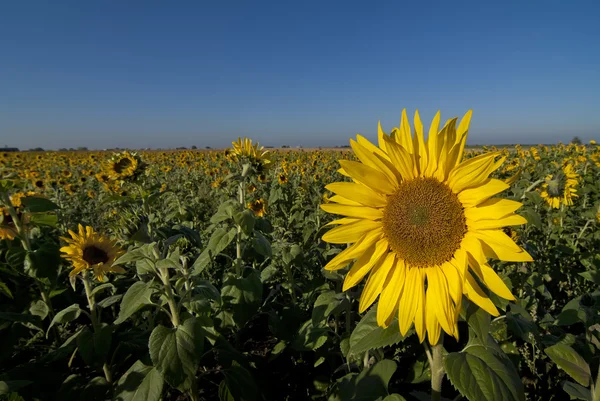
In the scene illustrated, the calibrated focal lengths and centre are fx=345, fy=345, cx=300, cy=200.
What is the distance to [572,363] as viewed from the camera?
5.15ft

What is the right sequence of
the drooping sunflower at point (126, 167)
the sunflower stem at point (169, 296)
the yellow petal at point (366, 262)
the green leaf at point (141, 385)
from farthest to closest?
the drooping sunflower at point (126, 167) → the sunflower stem at point (169, 296) → the green leaf at point (141, 385) → the yellow petal at point (366, 262)

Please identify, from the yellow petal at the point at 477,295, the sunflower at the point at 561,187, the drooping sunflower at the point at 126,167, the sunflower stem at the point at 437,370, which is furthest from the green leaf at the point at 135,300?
the sunflower at the point at 561,187

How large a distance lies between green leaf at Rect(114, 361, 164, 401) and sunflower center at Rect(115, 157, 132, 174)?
212cm

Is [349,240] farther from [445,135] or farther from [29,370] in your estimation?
[29,370]

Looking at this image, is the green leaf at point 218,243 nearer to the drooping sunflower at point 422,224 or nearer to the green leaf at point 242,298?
the green leaf at point 242,298

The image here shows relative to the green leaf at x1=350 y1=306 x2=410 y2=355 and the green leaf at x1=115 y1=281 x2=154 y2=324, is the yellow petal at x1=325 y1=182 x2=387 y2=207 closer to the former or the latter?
the green leaf at x1=350 y1=306 x2=410 y2=355

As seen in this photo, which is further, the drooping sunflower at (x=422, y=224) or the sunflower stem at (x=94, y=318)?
the sunflower stem at (x=94, y=318)

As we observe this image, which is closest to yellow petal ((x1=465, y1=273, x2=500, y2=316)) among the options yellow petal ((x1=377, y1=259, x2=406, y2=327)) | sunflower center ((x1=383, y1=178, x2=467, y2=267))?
sunflower center ((x1=383, y1=178, x2=467, y2=267))

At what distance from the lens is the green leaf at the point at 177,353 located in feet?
5.97

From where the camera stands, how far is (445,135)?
1.29 m

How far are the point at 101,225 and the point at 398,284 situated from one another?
7.91m

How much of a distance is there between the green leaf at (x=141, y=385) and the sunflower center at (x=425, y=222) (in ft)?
5.15

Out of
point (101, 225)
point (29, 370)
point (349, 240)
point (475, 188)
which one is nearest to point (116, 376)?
point (29, 370)

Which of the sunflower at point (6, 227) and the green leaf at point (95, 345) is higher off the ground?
the sunflower at point (6, 227)
